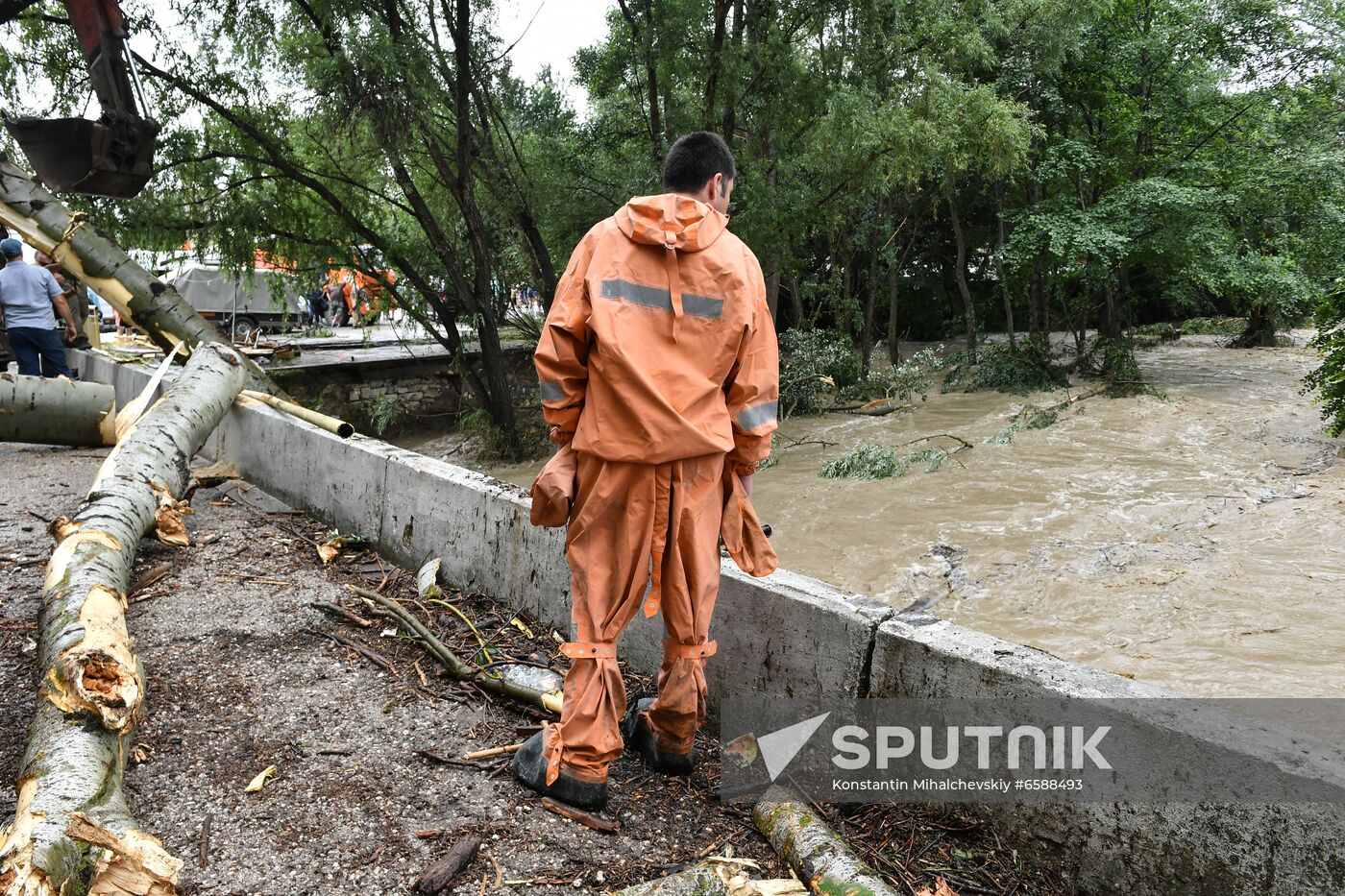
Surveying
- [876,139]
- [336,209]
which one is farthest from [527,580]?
[336,209]

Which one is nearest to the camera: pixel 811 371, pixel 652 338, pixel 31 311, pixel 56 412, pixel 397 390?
pixel 652 338

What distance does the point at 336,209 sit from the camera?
10.6m

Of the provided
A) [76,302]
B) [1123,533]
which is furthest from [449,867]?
[76,302]

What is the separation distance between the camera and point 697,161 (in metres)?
2.86

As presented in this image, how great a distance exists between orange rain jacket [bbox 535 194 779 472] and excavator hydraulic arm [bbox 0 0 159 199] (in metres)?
3.57

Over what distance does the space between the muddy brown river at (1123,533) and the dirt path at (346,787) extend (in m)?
2.33

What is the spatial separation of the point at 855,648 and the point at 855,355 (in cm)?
1154

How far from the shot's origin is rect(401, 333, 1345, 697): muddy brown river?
4.94 metres

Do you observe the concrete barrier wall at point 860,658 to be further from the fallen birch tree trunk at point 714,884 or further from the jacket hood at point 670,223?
the jacket hood at point 670,223

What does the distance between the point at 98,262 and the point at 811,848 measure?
8.93m

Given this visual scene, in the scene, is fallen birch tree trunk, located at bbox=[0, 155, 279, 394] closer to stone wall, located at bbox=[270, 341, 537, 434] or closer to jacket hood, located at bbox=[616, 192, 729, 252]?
stone wall, located at bbox=[270, 341, 537, 434]

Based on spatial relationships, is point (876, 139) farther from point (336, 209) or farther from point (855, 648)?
point (855, 648)

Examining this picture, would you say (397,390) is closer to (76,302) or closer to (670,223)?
(76,302)

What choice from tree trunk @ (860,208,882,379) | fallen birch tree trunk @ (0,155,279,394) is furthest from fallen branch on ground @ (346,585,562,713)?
tree trunk @ (860,208,882,379)
